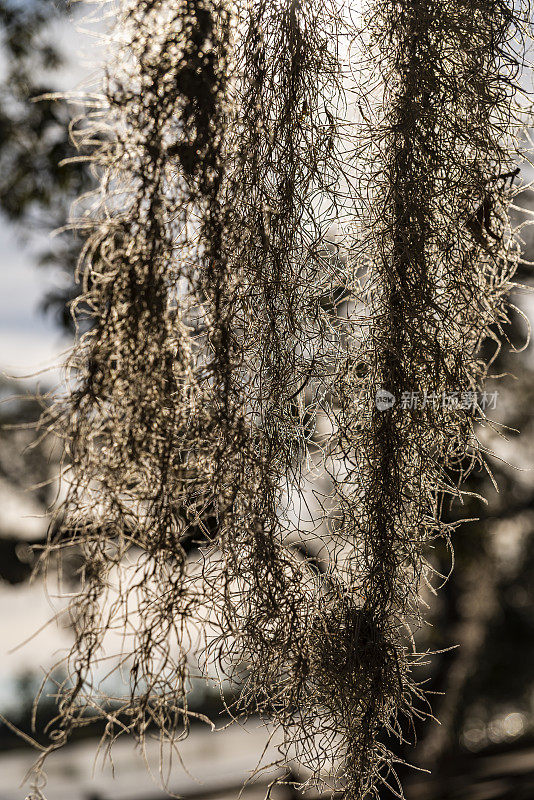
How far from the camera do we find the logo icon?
79cm

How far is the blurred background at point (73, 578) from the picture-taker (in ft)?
4.69

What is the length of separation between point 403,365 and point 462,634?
6.00ft

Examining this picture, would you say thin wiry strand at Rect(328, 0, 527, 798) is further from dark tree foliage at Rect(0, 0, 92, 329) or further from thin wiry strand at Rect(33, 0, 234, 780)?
dark tree foliage at Rect(0, 0, 92, 329)

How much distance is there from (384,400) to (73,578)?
126 cm

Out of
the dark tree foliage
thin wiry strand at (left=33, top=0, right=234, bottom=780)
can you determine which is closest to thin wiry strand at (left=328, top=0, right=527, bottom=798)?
thin wiry strand at (left=33, top=0, right=234, bottom=780)

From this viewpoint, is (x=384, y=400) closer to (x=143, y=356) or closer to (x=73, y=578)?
(x=143, y=356)

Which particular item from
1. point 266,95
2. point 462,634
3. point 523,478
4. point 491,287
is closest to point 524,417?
point 523,478

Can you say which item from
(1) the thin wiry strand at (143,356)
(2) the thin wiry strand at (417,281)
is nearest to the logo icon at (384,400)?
(2) the thin wiry strand at (417,281)

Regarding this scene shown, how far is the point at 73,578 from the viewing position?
181 cm

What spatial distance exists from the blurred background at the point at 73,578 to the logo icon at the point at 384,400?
130 millimetres

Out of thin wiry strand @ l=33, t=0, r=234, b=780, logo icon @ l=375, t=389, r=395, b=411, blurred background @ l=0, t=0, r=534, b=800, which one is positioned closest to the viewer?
thin wiry strand @ l=33, t=0, r=234, b=780

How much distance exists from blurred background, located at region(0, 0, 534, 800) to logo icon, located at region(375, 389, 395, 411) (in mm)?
130

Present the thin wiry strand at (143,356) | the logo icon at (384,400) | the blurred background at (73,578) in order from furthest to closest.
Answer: the blurred background at (73,578) → the logo icon at (384,400) → the thin wiry strand at (143,356)

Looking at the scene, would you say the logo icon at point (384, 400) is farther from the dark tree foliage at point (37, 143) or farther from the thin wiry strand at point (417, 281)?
the dark tree foliage at point (37, 143)
